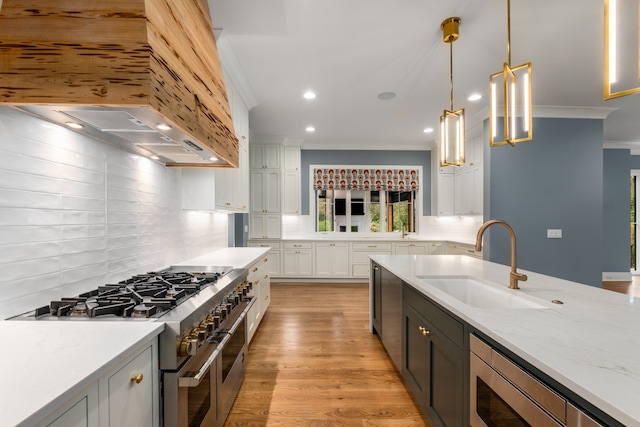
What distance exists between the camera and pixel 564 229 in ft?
13.6

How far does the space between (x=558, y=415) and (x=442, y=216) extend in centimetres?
538

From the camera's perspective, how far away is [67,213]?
1.42 meters

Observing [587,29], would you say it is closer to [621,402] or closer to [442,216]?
[621,402]

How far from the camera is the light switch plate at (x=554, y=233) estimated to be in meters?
4.12

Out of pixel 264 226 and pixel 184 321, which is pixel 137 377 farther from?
pixel 264 226

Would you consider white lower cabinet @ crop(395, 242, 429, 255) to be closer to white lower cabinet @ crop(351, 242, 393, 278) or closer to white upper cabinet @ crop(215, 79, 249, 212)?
white lower cabinet @ crop(351, 242, 393, 278)

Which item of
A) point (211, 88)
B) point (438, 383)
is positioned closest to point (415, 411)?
point (438, 383)

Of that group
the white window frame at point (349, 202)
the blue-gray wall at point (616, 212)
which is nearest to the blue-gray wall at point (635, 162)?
the blue-gray wall at point (616, 212)

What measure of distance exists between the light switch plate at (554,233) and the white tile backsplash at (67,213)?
480 cm

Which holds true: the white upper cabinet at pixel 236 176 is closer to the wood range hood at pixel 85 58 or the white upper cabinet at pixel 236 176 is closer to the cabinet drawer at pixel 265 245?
the wood range hood at pixel 85 58

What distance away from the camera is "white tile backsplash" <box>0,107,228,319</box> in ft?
3.81

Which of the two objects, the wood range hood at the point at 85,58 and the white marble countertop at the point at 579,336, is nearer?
the white marble countertop at the point at 579,336

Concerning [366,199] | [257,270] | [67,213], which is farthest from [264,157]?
[67,213]

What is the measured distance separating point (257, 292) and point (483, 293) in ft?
6.80
